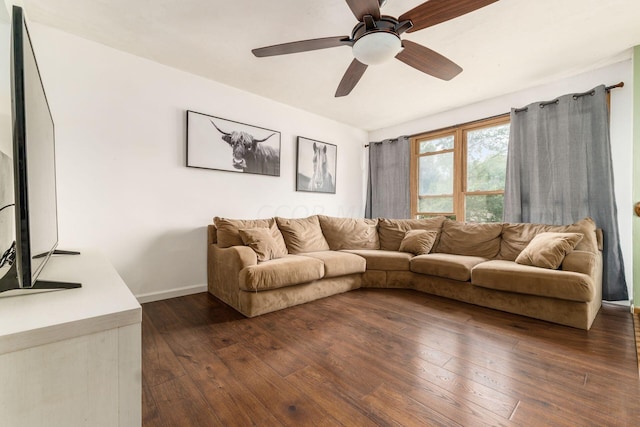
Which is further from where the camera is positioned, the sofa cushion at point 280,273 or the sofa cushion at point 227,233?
the sofa cushion at point 227,233

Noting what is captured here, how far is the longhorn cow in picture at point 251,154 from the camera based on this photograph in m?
3.28

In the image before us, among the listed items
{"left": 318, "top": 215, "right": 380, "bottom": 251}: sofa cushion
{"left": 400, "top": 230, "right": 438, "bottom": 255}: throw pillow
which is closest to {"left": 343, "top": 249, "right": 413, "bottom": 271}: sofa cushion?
{"left": 400, "top": 230, "right": 438, "bottom": 255}: throw pillow

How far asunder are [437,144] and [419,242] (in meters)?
1.81

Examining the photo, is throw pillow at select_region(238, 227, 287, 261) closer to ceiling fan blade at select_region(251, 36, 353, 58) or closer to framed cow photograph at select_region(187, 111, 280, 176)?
framed cow photograph at select_region(187, 111, 280, 176)

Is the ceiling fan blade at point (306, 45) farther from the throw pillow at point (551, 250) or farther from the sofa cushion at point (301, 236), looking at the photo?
the throw pillow at point (551, 250)

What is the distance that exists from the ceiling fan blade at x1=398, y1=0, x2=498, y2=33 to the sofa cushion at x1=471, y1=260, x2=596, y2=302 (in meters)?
2.10

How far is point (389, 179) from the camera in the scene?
15.4 feet

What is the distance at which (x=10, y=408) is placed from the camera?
1.80 feet

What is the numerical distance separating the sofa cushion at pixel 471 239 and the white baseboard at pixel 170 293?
294cm

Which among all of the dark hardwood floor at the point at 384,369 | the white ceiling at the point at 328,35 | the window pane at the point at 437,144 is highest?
the white ceiling at the point at 328,35

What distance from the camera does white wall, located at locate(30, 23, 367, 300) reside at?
233cm

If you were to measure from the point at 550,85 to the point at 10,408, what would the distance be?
464 cm

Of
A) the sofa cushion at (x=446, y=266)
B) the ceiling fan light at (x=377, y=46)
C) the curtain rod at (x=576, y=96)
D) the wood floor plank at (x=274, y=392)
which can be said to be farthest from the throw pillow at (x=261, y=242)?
the curtain rod at (x=576, y=96)

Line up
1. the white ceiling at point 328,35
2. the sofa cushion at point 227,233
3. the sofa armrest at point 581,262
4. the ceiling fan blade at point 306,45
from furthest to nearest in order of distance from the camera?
the sofa cushion at point 227,233 < the sofa armrest at point 581,262 < the white ceiling at point 328,35 < the ceiling fan blade at point 306,45
